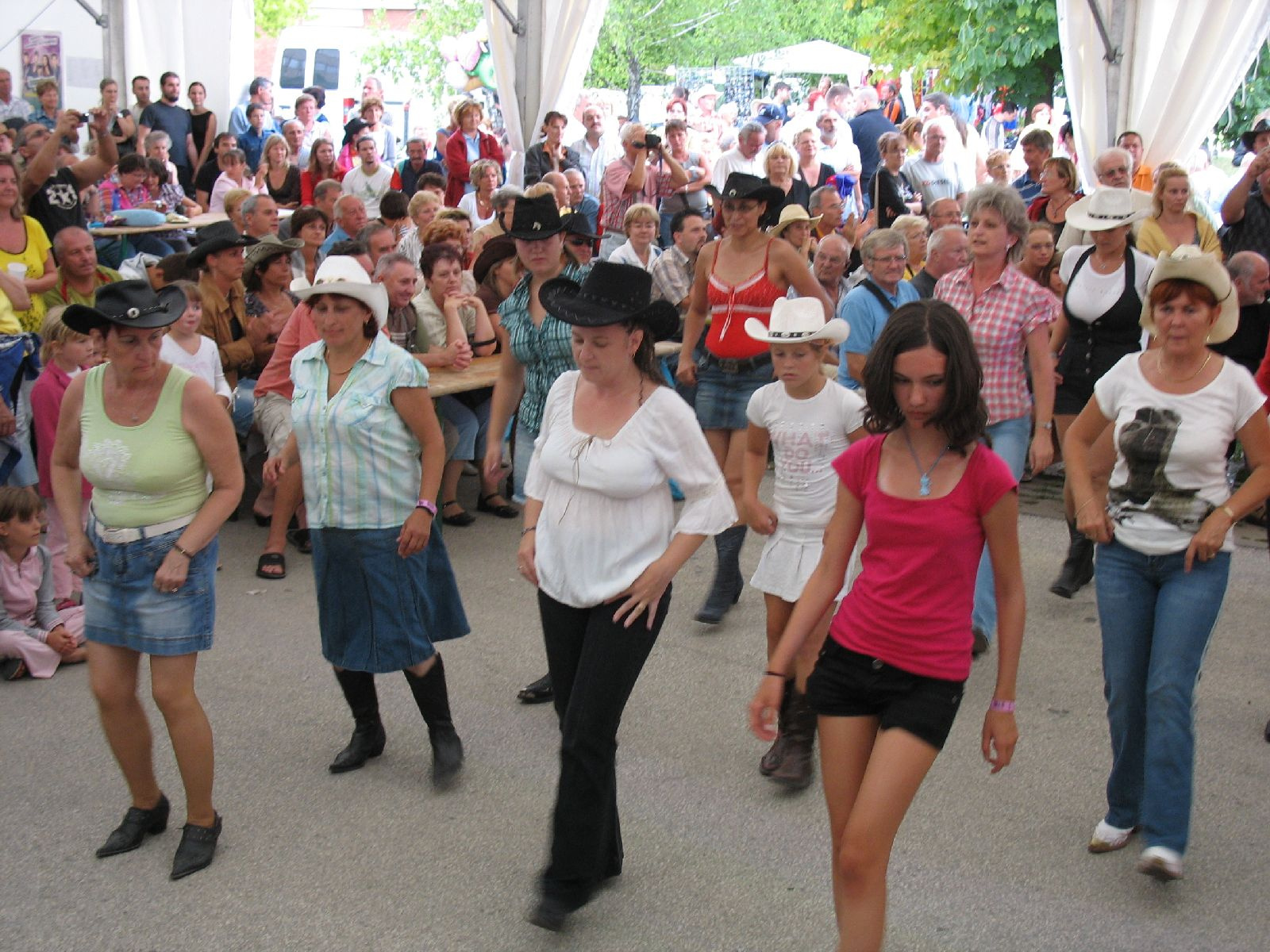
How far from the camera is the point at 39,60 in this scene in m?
15.6

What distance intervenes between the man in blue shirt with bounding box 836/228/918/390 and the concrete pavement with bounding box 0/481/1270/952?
1.45 metres

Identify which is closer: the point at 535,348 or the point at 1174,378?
the point at 1174,378

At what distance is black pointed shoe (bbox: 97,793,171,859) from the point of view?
412 cm

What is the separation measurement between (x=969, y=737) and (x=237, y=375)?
16.3 feet

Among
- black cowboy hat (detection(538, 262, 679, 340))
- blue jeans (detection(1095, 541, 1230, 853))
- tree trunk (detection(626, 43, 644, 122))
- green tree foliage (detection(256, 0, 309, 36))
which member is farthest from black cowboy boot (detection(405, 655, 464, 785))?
green tree foliage (detection(256, 0, 309, 36))

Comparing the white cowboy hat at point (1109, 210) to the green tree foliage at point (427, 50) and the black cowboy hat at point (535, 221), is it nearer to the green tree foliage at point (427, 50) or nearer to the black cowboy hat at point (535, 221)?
the black cowboy hat at point (535, 221)

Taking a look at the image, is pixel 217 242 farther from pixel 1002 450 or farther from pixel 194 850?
pixel 1002 450

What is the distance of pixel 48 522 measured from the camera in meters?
6.72

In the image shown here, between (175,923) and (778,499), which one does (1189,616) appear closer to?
(778,499)

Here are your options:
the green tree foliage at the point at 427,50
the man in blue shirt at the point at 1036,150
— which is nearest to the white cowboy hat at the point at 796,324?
the man in blue shirt at the point at 1036,150

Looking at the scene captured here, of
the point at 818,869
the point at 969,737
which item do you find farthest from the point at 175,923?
the point at 969,737

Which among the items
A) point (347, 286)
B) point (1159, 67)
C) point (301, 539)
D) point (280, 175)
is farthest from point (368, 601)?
point (280, 175)

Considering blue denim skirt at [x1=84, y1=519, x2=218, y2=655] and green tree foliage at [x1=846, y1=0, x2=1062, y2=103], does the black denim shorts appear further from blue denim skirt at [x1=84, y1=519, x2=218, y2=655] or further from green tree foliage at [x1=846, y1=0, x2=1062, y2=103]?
green tree foliage at [x1=846, y1=0, x2=1062, y2=103]

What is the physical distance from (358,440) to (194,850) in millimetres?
1384
